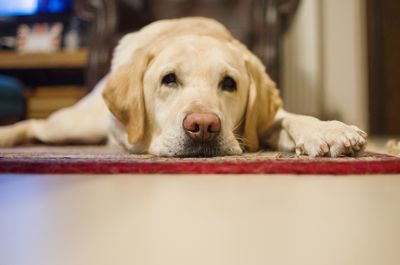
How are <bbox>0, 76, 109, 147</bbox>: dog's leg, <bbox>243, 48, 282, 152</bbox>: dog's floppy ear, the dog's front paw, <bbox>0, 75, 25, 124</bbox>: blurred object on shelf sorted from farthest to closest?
<bbox>0, 75, 25, 124</bbox>: blurred object on shelf, <bbox>0, 76, 109, 147</bbox>: dog's leg, <bbox>243, 48, 282, 152</bbox>: dog's floppy ear, the dog's front paw

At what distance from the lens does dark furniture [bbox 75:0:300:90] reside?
3189 millimetres

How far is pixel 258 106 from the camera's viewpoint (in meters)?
1.73

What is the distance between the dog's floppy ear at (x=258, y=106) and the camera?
5.55ft

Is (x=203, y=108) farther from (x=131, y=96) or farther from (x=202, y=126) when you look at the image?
(x=131, y=96)

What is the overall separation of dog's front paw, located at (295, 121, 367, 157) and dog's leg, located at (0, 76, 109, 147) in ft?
3.99

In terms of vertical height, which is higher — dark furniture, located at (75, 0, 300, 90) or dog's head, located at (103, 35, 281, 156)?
dark furniture, located at (75, 0, 300, 90)

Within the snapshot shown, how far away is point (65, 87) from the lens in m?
4.19

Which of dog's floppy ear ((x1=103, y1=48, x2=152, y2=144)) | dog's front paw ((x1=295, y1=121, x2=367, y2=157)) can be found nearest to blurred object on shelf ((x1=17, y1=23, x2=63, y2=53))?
dog's floppy ear ((x1=103, y1=48, x2=152, y2=144))

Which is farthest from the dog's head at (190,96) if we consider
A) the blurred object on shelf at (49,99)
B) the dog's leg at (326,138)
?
the blurred object on shelf at (49,99)

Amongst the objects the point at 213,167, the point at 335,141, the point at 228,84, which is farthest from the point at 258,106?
the point at 213,167

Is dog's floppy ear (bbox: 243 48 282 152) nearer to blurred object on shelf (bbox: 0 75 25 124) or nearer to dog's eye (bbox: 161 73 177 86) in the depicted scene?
dog's eye (bbox: 161 73 177 86)

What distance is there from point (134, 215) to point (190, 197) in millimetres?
119

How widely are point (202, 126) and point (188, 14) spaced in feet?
7.24

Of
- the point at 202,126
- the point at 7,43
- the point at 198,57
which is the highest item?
the point at 7,43
